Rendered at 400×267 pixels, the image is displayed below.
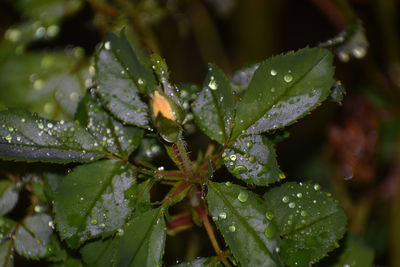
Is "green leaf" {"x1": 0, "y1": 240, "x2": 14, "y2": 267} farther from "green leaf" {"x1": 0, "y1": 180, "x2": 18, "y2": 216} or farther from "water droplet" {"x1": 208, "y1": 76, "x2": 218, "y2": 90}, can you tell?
"water droplet" {"x1": 208, "y1": 76, "x2": 218, "y2": 90}

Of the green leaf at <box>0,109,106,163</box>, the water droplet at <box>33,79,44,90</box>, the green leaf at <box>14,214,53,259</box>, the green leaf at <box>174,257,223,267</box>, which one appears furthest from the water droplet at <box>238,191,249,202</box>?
the water droplet at <box>33,79,44,90</box>

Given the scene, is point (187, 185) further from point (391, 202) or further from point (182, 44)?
point (182, 44)

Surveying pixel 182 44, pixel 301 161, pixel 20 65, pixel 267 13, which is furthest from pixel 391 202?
pixel 20 65

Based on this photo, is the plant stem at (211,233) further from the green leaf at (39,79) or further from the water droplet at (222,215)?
the green leaf at (39,79)

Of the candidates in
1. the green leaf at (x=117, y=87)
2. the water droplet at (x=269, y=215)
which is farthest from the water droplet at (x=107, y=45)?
the water droplet at (x=269, y=215)

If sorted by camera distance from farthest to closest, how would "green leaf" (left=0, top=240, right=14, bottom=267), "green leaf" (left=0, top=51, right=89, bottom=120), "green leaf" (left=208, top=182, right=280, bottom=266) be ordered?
"green leaf" (left=0, top=51, right=89, bottom=120), "green leaf" (left=0, top=240, right=14, bottom=267), "green leaf" (left=208, top=182, right=280, bottom=266)
